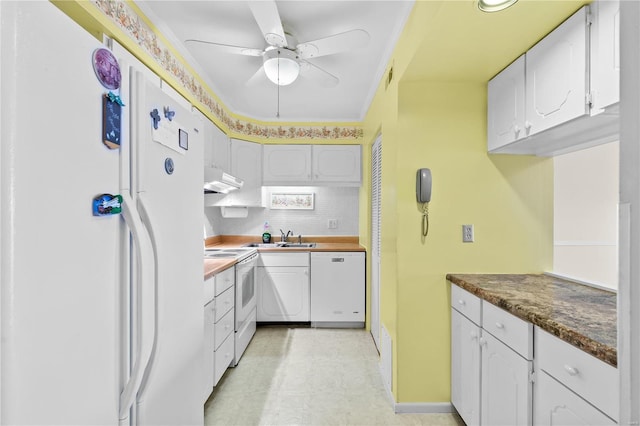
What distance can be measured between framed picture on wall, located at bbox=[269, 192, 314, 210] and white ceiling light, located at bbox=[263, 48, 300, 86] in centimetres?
200

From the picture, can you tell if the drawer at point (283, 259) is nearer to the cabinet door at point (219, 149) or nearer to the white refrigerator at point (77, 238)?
the cabinet door at point (219, 149)

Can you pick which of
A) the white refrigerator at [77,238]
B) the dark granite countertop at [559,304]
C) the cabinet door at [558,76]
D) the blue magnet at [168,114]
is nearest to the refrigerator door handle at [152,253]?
the white refrigerator at [77,238]

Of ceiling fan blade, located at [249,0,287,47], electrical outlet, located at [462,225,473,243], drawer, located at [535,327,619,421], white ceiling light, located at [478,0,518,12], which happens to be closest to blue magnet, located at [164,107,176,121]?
ceiling fan blade, located at [249,0,287,47]

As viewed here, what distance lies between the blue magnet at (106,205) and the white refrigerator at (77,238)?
0.01m

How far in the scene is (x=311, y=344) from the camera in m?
2.92

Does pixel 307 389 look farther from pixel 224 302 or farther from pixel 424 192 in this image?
pixel 424 192

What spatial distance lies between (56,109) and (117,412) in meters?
0.83

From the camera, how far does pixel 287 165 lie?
3.68m

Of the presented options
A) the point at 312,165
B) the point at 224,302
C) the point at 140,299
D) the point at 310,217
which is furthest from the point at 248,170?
the point at 140,299

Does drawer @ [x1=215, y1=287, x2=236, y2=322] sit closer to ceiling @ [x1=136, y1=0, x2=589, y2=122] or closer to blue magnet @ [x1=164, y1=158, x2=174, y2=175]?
blue magnet @ [x1=164, y1=158, x2=174, y2=175]

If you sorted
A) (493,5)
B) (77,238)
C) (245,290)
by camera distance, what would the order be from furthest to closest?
(245,290), (493,5), (77,238)

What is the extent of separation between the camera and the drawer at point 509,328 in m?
1.17

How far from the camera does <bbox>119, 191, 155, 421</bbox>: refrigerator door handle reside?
87cm

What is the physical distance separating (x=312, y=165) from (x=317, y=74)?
1.56 m
